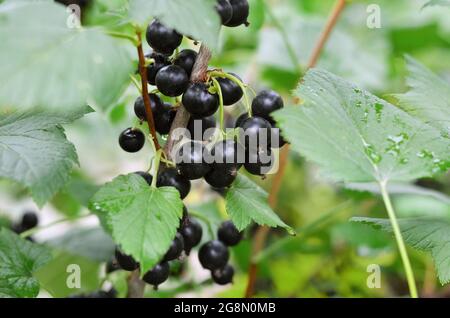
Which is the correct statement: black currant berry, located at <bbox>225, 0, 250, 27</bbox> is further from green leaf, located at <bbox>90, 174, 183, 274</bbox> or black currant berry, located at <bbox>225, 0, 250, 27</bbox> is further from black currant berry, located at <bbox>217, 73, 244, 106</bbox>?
green leaf, located at <bbox>90, 174, 183, 274</bbox>

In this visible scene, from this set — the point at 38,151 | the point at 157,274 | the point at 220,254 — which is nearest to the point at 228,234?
the point at 220,254

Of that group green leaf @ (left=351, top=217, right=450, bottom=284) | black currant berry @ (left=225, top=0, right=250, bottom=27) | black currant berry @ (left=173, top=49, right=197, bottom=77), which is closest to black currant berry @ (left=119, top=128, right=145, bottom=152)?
black currant berry @ (left=173, top=49, right=197, bottom=77)

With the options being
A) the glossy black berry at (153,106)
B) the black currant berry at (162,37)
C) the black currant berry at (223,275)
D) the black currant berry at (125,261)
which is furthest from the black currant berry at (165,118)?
the black currant berry at (223,275)

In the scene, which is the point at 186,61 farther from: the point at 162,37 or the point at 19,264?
the point at 19,264

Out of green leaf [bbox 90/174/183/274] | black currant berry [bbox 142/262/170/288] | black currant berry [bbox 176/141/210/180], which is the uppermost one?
black currant berry [bbox 176/141/210/180]

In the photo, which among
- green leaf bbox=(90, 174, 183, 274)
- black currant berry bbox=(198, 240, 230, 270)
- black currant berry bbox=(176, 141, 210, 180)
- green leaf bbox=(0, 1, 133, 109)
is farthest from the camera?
black currant berry bbox=(198, 240, 230, 270)
